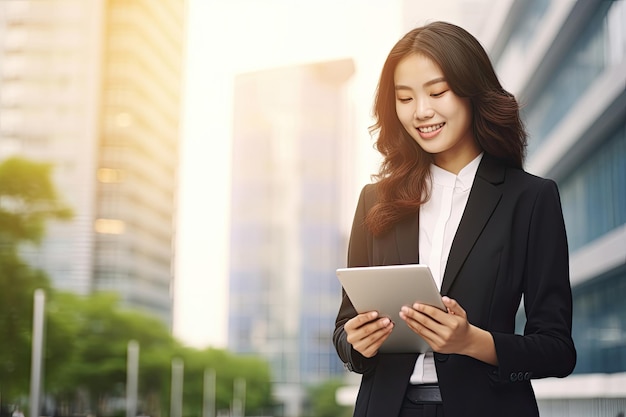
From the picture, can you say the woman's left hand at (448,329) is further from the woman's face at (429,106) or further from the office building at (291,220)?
the office building at (291,220)

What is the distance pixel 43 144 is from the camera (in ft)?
173

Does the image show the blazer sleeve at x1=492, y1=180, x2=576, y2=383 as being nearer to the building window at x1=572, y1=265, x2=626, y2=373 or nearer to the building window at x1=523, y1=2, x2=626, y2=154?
the building window at x1=523, y1=2, x2=626, y2=154

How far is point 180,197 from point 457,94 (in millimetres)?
62337

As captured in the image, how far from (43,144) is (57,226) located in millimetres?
5529

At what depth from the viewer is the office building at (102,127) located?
51875 millimetres

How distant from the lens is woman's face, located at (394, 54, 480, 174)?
4.64 feet

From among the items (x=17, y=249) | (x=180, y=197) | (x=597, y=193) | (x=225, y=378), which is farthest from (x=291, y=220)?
(x=597, y=193)

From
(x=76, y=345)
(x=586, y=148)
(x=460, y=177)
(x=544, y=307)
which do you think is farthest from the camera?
(x=76, y=345)

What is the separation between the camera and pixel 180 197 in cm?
6312

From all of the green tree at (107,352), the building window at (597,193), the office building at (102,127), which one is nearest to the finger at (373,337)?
the building window at (597,193)

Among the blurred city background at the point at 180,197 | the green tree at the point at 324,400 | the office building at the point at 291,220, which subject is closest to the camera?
the blurred city background at the point at 180,197

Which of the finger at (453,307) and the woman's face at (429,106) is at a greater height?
the woman's face at (429,106)

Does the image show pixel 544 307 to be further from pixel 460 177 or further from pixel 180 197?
pixel 180 197

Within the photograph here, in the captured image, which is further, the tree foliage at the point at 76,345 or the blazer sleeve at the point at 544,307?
the tree foliage at the point at 76,345
